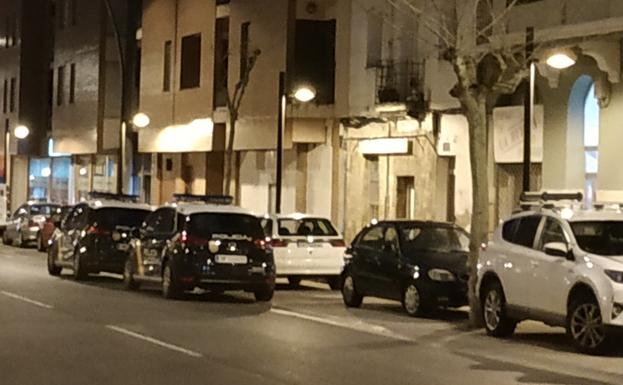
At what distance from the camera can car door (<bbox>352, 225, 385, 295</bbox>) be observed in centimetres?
2261

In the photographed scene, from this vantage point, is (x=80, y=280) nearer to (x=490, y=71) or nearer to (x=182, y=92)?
(x=490, y=71)

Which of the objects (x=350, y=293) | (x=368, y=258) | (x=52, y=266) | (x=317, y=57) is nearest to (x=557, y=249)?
(x=368, y=258)

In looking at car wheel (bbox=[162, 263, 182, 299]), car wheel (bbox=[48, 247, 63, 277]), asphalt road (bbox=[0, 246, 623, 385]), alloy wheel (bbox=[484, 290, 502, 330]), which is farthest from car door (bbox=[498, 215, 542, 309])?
car wheel (bbox=[48, 247, 63, 277])

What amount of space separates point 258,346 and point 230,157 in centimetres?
2510

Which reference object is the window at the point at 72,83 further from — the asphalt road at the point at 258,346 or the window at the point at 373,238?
the window at the point at 373,238

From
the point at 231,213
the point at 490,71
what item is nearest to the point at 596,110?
the point at 490,71

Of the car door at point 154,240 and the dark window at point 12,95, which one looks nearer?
the car door at point 154,240

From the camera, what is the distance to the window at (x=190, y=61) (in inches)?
1777

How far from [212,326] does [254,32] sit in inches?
873

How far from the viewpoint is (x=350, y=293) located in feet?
76.5

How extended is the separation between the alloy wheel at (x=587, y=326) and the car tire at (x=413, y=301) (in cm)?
469

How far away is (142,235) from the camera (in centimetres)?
2552

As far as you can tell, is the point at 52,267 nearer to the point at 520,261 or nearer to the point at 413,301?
the point at 413,301

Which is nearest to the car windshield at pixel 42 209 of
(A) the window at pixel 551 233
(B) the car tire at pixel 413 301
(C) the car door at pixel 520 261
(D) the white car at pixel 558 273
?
(B) the car tire at pixel 413 301
